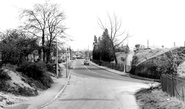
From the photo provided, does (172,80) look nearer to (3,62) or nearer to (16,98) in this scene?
(16,98)

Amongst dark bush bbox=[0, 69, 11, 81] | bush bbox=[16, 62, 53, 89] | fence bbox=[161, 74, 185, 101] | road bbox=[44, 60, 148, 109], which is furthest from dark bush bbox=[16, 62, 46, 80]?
fence bbox=[161, 74, 185, 101]

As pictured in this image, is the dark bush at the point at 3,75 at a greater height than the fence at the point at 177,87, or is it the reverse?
the dark bush at the point at 3,75

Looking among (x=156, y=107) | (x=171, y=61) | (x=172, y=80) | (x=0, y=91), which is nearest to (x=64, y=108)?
(x=0, y=91)

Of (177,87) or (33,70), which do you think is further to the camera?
(33,70)

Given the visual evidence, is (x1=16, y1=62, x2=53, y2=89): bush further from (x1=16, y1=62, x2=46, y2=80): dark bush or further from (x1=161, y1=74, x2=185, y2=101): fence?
(x1=161, y1=74, x2=185, y2=101): fence

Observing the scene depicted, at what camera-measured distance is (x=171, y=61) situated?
16266mm

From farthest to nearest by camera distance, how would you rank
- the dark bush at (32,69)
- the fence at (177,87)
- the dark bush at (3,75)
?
the dark bush at (32,69) → the dark bush at (3,75) → the fence at (177,87)

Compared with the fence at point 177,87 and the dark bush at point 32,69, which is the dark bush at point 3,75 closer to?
the dark bush at point 32,69

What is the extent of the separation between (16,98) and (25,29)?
53.7ft

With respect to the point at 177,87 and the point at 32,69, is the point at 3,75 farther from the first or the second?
the point at 177,87

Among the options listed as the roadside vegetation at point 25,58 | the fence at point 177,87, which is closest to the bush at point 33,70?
the roadside vegetation at point 25,58

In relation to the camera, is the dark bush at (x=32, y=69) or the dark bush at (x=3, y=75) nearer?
the dark bush at (x=3, y=75)

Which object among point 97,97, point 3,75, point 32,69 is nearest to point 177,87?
point 97,97

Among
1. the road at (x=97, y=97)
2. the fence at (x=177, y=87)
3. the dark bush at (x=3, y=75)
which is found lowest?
the road at (x=97, y=97)
